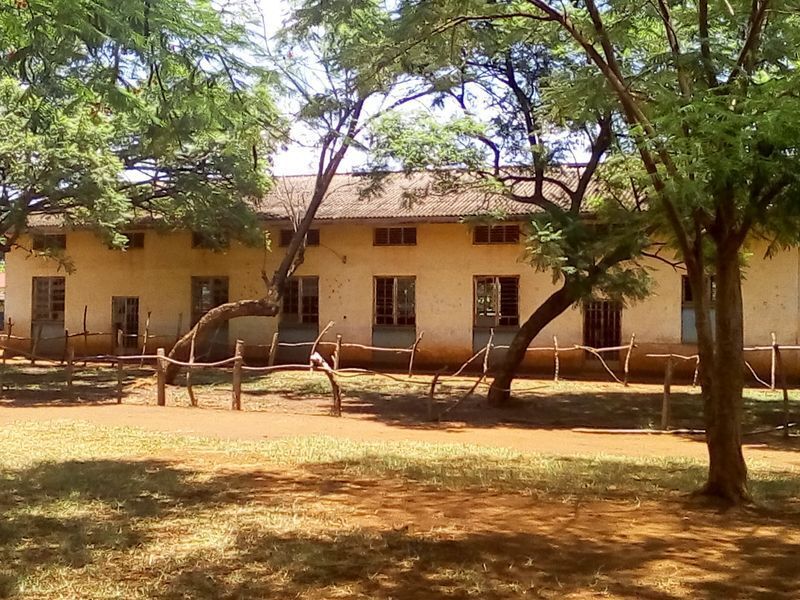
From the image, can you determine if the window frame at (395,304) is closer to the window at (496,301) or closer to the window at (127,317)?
the window at (496,301)

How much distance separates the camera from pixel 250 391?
1869cm

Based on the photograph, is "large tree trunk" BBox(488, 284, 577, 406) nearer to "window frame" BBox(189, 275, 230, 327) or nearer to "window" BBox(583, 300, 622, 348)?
"window" BBox(583, 300, 622, 348)

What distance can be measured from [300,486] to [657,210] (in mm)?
4187

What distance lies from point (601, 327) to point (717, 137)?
1676 cm

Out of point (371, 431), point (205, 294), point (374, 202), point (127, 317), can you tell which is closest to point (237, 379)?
point (371, 431)

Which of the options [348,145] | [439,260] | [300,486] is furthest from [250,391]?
[300,486]

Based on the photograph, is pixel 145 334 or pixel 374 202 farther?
pixel 145 334

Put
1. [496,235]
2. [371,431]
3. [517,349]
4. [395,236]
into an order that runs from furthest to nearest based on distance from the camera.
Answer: [395,236], [496,235], [517,349], [371,431]

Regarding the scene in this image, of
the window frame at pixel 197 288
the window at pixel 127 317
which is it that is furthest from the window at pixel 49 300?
the window frame at pixel 197 288

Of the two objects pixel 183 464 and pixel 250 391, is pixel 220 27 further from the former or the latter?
pixel 250 391

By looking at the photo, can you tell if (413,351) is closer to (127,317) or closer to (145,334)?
(145,334)

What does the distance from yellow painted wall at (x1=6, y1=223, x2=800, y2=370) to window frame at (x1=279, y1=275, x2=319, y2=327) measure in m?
0.26

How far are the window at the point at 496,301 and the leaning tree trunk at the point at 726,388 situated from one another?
15.5 m

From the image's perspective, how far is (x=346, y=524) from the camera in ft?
21.2
